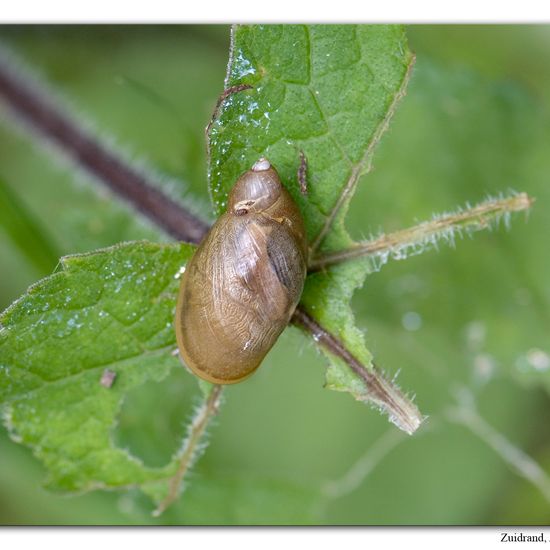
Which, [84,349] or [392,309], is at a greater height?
[84,349]

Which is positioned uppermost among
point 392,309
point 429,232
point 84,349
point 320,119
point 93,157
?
point 320,119

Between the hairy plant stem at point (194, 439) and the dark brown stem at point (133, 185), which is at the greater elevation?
the dark brown stem at point (133, 185)

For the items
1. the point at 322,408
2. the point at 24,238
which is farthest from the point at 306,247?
the point at 322,408

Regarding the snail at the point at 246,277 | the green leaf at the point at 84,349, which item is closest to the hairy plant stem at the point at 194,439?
the green leaf at the point at 84,349

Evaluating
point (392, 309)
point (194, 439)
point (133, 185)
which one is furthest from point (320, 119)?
point (392, 309)

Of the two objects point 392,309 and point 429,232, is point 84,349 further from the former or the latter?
point 392,309

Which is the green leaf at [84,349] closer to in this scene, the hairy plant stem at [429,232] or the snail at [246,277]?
the snail at [246,277]
